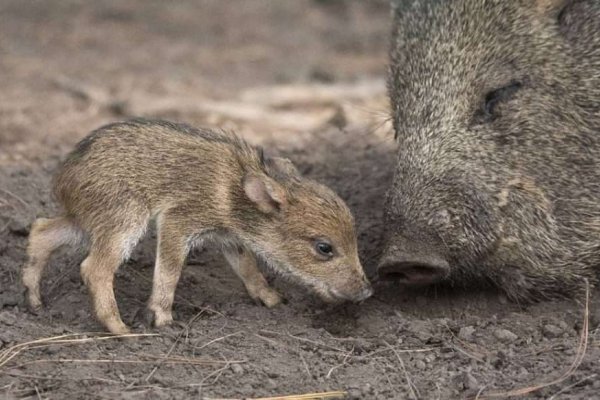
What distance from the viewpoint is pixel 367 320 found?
5.23m

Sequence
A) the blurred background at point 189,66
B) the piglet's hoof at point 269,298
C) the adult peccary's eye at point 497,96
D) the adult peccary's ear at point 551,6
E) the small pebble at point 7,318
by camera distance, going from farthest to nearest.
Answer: the blurred background at point 189,66
the adult peccary's ear at point 551,6
the adult peccary's eye at point 497,96
the piglet's hoof at point 269,298
the small pebble at point 7,318

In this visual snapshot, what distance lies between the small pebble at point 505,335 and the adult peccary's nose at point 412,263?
37 centimetres

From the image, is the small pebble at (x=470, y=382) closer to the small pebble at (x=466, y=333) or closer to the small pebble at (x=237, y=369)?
the small pebble at (x=466, y=333)

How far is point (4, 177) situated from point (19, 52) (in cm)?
542

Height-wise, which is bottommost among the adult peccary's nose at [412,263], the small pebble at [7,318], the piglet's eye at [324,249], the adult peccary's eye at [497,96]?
the small pebble at [7,318]

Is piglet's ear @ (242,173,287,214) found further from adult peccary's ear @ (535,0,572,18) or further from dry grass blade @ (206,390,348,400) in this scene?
adult peccary's ear @ (535,0,572,18)

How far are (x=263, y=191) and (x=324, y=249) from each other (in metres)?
0.39

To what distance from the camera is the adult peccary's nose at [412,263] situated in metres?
4.94

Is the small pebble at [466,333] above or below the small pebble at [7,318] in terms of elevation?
below

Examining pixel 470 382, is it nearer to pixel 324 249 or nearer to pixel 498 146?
pixel 324 249

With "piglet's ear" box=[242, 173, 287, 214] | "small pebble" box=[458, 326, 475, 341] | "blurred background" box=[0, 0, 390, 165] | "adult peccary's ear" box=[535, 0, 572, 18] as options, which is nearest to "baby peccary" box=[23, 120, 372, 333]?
"piglet's ear" box=[242, 173, 287, 214]

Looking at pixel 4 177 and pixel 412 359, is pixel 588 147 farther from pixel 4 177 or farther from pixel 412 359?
pixel 4 177

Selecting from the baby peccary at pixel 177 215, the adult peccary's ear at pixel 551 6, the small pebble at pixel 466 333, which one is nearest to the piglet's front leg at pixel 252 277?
the baby peccary at pixel 177 215

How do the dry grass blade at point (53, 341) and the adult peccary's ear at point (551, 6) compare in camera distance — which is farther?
the adult peccary's ear at point (551, 6)
